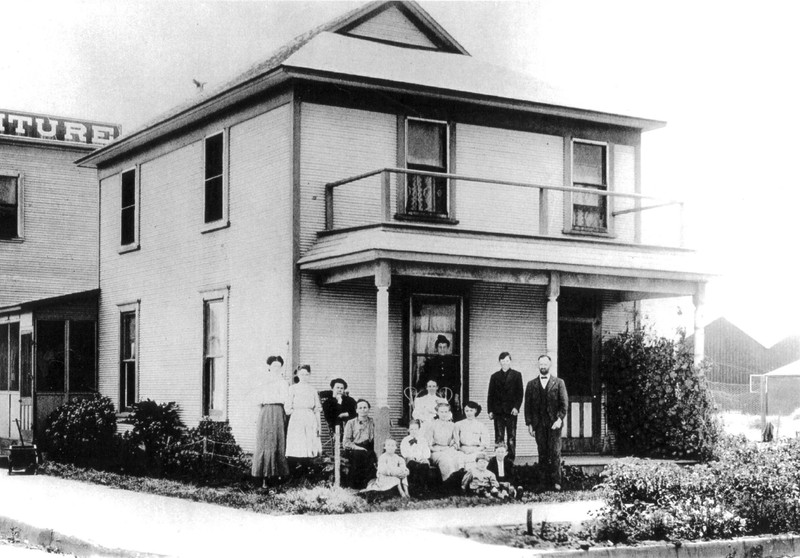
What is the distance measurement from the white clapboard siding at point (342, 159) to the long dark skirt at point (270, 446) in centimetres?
301

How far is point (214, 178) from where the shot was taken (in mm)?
19938

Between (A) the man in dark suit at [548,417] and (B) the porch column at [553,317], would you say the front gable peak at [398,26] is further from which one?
(A) the man in dark suit at [548,417]

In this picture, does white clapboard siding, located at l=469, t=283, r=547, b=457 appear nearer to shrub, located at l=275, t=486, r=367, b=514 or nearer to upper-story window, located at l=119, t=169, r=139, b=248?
shrub, located at l=275, t=486, r=367, b=514

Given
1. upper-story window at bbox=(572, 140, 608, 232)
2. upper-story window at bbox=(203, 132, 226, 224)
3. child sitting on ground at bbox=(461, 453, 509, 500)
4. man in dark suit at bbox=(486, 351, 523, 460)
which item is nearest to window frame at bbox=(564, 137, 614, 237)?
upper-story window at bbox=(572, 140, 608, 232)

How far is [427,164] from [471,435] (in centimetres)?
536

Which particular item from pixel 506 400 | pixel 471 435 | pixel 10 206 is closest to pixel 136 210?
pixel 10 206

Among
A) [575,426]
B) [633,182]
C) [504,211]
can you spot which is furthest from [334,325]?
[633,182]

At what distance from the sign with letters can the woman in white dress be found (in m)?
14.1

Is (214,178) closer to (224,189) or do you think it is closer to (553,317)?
(224,189)

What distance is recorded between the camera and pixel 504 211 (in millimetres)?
19484

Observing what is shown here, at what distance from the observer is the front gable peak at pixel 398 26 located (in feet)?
66.5

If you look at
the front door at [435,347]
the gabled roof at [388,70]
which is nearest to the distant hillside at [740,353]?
the gabled roof at [388,70]

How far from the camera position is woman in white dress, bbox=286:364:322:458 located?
15.6m

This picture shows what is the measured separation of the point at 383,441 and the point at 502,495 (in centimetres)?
175
